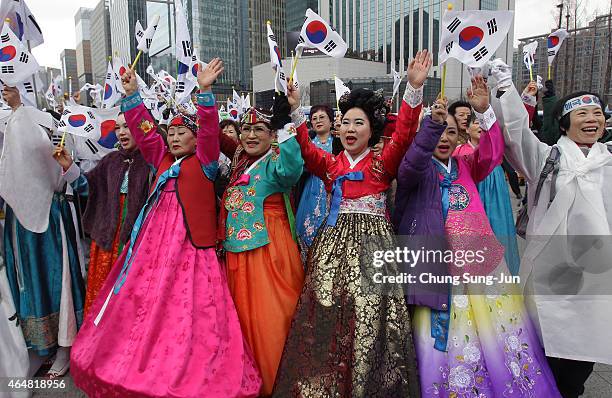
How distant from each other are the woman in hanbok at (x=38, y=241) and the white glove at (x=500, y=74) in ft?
10.3

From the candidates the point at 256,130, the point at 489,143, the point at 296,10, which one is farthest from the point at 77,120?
the point at 296,10

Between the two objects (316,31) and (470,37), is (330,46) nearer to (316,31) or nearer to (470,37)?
(316,31)

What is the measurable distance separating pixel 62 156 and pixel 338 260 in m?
2.24

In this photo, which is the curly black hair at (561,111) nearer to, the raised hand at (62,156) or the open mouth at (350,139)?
the open mouth at (350,139)

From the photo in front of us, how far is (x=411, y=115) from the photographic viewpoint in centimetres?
261

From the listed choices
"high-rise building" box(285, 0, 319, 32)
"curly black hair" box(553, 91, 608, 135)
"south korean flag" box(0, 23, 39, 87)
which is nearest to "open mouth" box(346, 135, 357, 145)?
"curly black hair" box(553, 91, 608, 135)

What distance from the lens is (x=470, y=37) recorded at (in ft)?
8.83

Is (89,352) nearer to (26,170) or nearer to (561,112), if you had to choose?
(26,170)

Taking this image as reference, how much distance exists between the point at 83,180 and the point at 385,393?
9.10ft

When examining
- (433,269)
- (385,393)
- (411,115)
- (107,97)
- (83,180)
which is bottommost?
(385,393)

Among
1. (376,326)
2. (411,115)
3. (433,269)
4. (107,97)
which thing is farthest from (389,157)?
(107,97)

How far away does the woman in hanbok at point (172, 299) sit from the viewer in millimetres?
2553

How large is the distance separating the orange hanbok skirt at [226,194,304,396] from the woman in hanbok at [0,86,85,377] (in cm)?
141

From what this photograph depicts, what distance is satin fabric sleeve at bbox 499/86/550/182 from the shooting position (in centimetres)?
275
